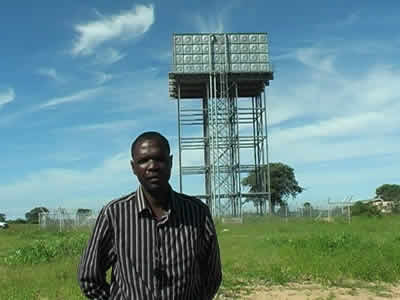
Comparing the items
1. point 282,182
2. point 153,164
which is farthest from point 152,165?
point 282,182

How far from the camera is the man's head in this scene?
7.64 ft

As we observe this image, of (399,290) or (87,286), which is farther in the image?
(399,290)

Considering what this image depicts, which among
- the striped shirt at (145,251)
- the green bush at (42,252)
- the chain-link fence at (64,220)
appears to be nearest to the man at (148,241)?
the striped shirt at (145,251)

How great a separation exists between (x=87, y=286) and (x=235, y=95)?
3803cm

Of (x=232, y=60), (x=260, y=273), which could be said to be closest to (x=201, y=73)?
(x=232, y=60)

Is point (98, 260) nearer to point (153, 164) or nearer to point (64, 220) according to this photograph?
point (153, 164)

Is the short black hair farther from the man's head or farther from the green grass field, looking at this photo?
the green grass field

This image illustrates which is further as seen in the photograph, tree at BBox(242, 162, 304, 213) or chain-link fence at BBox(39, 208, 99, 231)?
tree at BBox(242, 162, 304, 213)

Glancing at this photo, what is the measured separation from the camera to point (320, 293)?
8.42 meters

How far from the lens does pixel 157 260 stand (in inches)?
91.4

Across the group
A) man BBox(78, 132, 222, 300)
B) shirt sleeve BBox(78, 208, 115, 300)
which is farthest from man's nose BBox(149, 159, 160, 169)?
shirt sleeve BBox(78, 208, 115, 300)

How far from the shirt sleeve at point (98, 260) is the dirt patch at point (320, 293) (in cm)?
591

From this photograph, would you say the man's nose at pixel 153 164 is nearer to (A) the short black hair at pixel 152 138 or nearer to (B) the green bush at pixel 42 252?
(A) the short black hair at pixel 152 138

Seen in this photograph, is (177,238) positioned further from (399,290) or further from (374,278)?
(374,278)
